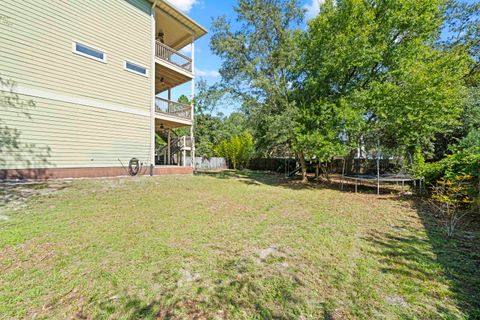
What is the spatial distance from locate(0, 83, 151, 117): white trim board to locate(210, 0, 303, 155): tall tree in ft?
17.6

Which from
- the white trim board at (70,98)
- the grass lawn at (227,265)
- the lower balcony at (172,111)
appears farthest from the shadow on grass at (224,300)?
the lower balcony at (172,111)

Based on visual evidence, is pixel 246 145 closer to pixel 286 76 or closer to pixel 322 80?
pixel 286 76

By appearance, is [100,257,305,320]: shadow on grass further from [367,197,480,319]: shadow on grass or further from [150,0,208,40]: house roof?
[150,0,208,40]: house roof

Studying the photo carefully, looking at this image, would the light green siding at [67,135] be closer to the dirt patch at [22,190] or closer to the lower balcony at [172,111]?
the dirt patch at [22,190]

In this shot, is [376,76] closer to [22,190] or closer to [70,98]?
[70,98]

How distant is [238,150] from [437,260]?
20.1 metres

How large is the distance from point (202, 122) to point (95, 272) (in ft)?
74.0

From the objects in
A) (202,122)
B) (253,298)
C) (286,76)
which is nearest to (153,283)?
(253,298)

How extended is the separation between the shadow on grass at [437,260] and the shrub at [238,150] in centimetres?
1846

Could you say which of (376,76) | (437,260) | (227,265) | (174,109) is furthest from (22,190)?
(376,76)

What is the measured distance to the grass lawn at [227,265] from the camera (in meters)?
2.15

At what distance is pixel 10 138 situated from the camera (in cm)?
693

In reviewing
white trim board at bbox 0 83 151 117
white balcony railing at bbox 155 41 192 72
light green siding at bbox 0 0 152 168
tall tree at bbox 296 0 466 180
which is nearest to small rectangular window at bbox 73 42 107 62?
light green siding at bbox 0 0 152 168

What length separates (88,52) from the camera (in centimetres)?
859
